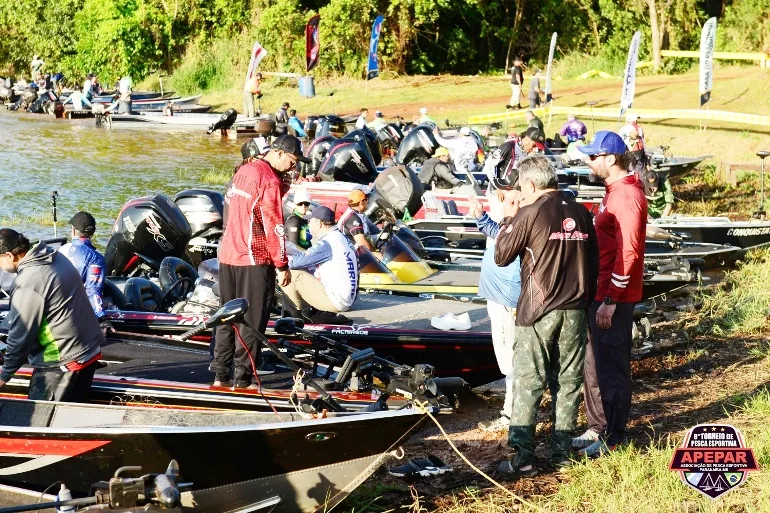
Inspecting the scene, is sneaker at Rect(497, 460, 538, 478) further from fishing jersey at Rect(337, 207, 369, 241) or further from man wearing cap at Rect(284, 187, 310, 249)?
man wearing cap at Rect(284, 187, 310, 249)

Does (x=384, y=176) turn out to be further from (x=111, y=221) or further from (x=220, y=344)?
(x=220, y=344)

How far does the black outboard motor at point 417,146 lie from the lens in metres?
20.2

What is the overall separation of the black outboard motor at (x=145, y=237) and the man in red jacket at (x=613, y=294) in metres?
5.85

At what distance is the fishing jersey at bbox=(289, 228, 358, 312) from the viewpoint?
923cm

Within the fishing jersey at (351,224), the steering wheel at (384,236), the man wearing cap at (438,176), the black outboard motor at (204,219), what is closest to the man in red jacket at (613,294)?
the fishing jersey at (351,224)

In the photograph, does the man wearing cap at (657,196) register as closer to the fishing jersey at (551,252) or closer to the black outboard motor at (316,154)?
the black outboard motor at (316,154)

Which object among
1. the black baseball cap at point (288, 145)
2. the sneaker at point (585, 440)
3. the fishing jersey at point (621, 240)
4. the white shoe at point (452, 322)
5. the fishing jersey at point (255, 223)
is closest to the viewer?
the fishing jersey at point (621, 240)

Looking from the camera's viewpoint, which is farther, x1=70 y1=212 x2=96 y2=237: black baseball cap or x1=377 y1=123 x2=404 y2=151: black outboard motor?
x1=377 y1=123 x2=404 y2=151: black outboard motor

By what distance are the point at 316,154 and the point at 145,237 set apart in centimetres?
880

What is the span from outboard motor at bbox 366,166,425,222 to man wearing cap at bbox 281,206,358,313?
6.05 m

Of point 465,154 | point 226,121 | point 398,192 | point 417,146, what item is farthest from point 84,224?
point 226,121

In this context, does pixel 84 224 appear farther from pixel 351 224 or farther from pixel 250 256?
pixel 351 224

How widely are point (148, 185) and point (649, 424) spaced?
17.8 meters

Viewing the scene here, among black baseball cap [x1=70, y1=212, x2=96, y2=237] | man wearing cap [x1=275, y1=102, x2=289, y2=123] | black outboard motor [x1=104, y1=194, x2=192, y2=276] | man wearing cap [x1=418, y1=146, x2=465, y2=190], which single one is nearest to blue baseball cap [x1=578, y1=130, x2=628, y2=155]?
black baseball cap [x1=70, y1=212, x2=96, y2=237]
